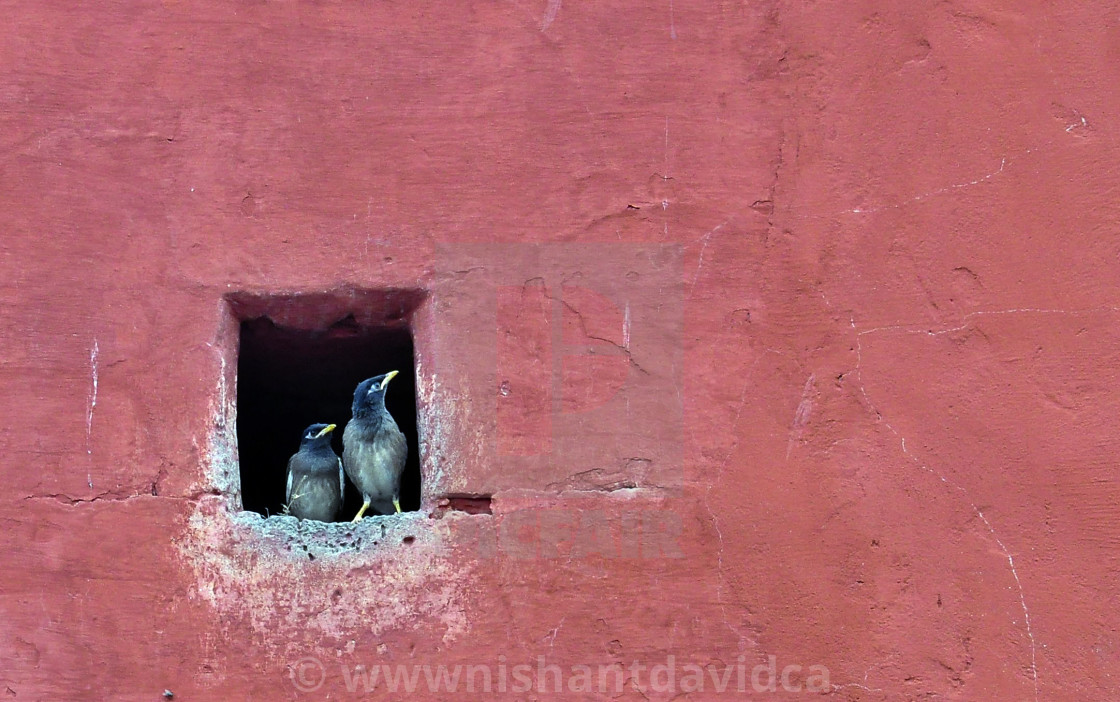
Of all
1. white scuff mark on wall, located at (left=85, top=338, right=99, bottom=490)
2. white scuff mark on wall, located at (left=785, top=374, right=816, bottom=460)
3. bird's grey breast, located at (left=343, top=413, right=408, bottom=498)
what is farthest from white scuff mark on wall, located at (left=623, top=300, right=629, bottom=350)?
white scuff mark on wall, located at (left=85, top=338, right=99, bottom=490)

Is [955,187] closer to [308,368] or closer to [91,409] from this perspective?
[308,368]

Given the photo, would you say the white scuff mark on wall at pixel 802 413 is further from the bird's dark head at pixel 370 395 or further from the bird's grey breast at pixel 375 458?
the bird's grey breast at pixel 375 458

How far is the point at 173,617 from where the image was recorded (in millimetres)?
3594

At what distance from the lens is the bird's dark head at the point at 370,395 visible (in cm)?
504

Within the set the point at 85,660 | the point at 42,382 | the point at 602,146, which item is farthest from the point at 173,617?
the point at 602,146

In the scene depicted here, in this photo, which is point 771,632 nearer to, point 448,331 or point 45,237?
point 448,331

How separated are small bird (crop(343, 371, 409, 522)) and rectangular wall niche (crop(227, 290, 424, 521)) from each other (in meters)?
0.18

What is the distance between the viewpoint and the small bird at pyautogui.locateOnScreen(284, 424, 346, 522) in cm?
546

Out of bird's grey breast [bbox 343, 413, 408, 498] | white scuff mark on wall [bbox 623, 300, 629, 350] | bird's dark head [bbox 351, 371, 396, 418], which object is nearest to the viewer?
white scuff mark on wall [bbox 623, 300, 629, 350]

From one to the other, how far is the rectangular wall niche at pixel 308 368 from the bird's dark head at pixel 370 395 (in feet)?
0.36

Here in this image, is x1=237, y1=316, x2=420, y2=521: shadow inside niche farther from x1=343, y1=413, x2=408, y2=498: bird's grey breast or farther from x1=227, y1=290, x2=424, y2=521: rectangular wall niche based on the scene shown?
x1=343, y1=413, x2=408, y2=498: bird's grey breast

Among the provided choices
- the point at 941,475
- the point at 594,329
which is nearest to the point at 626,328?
the point at 594,329

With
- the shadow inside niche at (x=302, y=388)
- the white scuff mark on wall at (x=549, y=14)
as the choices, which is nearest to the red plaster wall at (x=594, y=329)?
the white scuff mark on wall at (x=549, y=14)

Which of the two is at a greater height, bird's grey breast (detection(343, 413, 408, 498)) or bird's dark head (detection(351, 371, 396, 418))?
bird's dark head (detection(351, 371, 396, 418))
